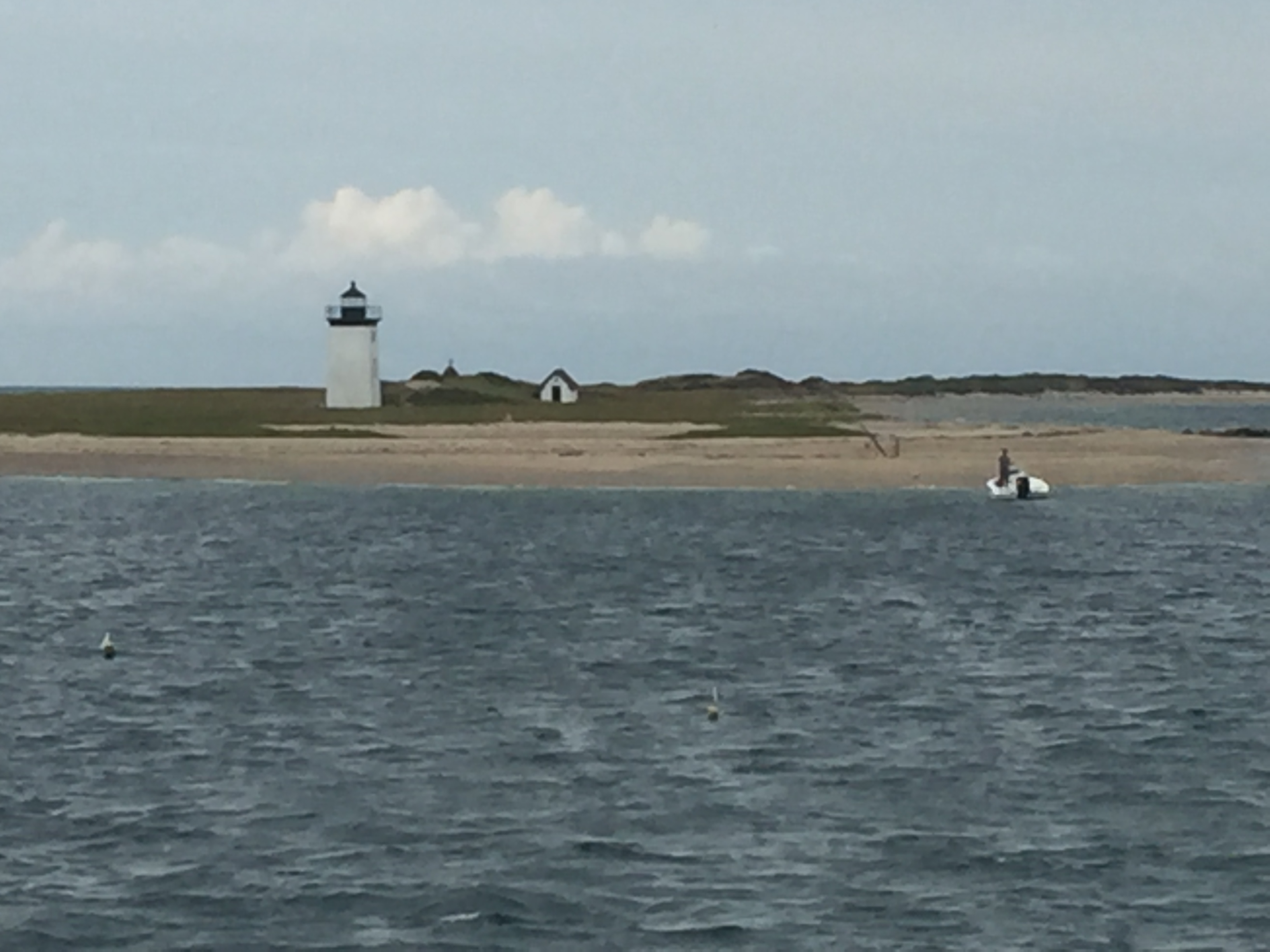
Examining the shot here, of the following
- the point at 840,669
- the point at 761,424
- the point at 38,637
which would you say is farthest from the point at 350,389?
the point at 840,669

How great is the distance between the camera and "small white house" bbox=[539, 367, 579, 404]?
110m

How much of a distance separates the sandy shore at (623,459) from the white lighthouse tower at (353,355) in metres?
12.5

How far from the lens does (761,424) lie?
85125 millimetres

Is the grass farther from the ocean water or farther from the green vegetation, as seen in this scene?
the ocean water

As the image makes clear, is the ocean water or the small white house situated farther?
the small white house

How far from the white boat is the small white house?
5219 centimetres

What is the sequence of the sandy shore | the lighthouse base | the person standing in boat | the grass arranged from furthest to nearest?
1. the lighthouse base
2. the grass
3. the sandy shore
4. the person standing in boat

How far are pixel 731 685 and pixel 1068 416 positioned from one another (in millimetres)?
113744

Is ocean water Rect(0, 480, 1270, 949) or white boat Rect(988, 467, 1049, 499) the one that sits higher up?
white boat Rect(988, 467, 1049, 499)

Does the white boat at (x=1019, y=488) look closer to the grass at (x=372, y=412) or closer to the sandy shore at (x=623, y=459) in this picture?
the sandy shore at (x=623, y=459)

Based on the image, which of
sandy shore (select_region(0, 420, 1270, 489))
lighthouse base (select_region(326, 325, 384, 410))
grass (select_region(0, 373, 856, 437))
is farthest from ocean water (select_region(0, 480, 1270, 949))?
lighthouse base (select_region(326, 325, 384, 410))

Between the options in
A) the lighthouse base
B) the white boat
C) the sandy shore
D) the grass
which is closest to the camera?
the white boat

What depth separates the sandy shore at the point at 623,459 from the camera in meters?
65.2

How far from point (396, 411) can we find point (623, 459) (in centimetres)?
2478
